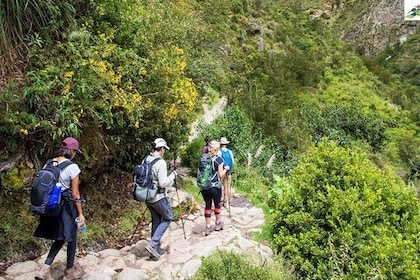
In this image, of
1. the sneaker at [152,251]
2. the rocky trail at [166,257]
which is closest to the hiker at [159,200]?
the sneaker at [152,251]

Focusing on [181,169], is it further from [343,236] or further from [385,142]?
[385,142]

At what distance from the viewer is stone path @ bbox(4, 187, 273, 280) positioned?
4.71 metres

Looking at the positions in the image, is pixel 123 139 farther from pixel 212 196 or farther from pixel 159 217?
pixel 159 217

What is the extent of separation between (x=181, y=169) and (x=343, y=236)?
715cm

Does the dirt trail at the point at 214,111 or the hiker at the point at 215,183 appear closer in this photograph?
the hiker at the point at 215,183

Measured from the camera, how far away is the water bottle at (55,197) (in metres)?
4.03

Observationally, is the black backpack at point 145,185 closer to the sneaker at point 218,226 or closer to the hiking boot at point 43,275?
the hiking boot at point 43,275

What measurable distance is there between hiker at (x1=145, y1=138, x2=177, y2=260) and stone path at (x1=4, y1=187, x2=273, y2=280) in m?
0.23

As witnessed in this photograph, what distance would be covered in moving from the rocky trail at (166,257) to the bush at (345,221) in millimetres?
525

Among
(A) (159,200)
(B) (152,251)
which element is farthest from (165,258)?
(A) (159,200)

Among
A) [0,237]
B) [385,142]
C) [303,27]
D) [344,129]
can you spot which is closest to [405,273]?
[0,237]

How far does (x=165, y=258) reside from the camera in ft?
17.1

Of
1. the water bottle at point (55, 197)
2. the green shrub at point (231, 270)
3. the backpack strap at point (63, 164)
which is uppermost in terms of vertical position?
the backpack strap at point (63, 164)

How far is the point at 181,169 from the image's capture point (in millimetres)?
Answer: 11688
